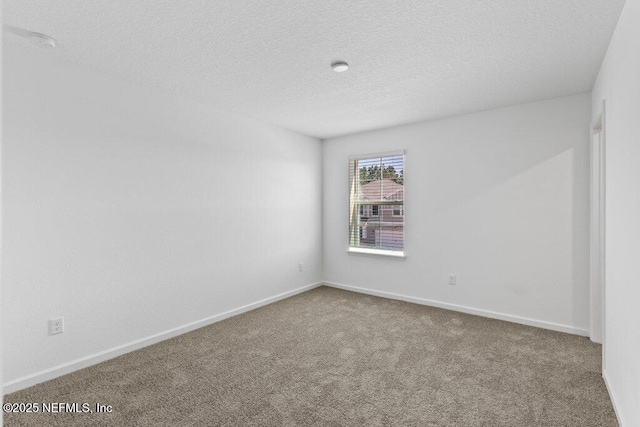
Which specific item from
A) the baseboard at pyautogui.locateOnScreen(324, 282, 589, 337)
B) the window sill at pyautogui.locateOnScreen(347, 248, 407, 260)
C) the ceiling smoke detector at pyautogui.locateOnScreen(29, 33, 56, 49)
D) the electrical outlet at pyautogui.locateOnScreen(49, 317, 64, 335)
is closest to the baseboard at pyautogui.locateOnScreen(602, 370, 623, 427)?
the baseboard at pyautogui.locateOnScreen(324, 282, 589, 337)

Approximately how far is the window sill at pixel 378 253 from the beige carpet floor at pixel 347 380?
1.12 m

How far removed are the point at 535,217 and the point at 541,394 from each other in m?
1.87

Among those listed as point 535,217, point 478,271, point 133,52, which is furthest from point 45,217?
point 535,217

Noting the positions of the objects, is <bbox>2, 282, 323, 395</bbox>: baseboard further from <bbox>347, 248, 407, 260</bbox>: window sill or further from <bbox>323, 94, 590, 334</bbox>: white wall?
<bbox>323, 94, 590, 334</bbox>: white wall

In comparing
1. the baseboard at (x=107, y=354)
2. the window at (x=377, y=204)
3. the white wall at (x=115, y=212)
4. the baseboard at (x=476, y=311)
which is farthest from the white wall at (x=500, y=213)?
the baseboard at (x=107, y=354)

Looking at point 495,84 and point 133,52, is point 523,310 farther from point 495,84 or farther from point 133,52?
point 133,52

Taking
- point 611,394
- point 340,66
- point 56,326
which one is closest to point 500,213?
point 611,394

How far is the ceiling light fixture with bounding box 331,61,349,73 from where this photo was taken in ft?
9.14

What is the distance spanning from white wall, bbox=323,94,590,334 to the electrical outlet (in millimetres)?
3503

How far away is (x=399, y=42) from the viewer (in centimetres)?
249

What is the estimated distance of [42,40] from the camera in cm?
242

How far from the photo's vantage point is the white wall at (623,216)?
1825 millimetres

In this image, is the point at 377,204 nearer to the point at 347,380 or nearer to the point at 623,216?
the point at 347,380

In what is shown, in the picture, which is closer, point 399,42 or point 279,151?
point 399,42
